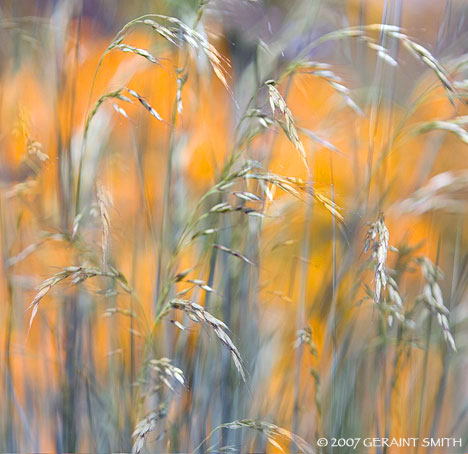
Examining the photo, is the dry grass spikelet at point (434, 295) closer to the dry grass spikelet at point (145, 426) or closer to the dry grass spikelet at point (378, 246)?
the dry grass spikelet at point (378, 246)

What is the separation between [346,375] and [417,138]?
1.27 feet

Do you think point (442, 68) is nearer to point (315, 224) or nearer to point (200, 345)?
point (315, 224)

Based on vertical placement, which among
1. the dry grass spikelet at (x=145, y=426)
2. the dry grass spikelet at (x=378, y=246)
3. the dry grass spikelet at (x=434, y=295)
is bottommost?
the dry grass spikelet at (x=145, y=426)

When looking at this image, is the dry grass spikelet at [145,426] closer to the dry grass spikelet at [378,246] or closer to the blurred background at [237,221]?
the blurred background at [237,221]

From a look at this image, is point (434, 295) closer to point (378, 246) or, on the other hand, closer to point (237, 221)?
point (378, 246)

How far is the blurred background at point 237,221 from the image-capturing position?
0.74 metres

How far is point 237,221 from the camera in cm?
75

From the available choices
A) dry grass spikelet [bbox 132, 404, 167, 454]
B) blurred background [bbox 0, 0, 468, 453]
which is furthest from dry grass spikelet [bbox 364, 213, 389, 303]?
dry grass spikelet [bbox 132, 404, 167, 454]

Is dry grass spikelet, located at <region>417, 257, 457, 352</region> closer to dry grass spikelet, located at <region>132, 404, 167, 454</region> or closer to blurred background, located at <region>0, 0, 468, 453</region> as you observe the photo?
blurred background, located at <region>0, 0, 468, 453</region>

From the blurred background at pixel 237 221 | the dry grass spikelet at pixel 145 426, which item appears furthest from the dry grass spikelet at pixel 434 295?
the dry grass spikelet at pixel 145 426

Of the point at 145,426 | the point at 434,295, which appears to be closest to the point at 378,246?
the point at 434,295

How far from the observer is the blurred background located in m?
0.74

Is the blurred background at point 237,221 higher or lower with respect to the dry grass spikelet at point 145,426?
higher

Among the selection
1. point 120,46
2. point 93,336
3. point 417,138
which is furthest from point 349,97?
point 93,336
